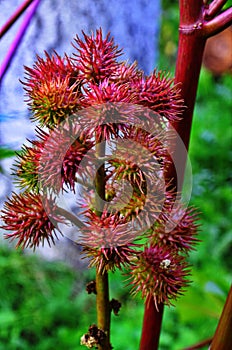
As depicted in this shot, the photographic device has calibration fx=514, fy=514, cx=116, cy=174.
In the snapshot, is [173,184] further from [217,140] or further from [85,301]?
[217,140]

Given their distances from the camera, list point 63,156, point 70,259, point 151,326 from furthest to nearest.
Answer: point 70,259 → point 151,326 → point 63,156

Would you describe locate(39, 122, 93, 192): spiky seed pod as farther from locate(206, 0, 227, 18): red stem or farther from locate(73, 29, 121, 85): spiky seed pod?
locate(206, 0, 227, 18): red stem

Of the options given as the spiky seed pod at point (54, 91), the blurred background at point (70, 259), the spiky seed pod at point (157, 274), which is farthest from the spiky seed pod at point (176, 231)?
the blurred background at point (70, 259)

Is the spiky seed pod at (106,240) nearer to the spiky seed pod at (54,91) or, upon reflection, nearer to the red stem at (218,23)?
the spiky seed pod at (54,91)

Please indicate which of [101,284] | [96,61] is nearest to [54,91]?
[96,61]

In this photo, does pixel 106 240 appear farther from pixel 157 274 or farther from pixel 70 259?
pixel 70 259
